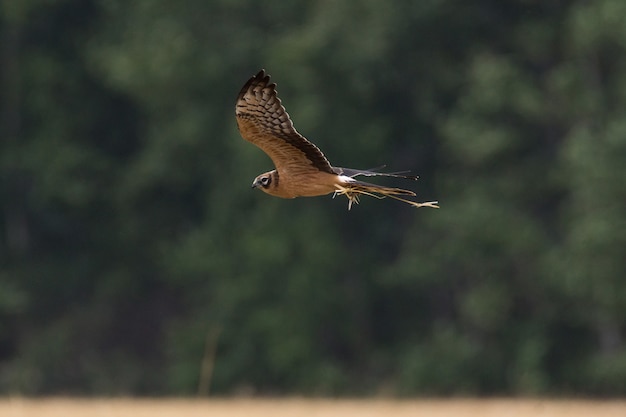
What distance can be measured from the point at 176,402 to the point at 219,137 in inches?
175

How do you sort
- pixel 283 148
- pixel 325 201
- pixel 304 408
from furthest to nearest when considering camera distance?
pixel 325 201
pixel 304 408
pixel 283 148

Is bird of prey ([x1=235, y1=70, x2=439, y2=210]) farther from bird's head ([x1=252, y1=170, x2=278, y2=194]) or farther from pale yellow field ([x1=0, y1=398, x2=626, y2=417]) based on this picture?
pale yellow field ([x1=0, y1=398, x2=626, y2=417])

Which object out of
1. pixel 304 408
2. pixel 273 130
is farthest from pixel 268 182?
pixel 304 408

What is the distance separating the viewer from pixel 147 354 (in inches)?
1171

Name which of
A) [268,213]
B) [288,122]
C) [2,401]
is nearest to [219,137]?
[268,213]

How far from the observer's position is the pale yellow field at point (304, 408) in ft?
72.7

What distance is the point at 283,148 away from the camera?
30.5 feet

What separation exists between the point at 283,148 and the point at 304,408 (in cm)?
1466

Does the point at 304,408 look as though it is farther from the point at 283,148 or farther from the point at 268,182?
the point at 283,148

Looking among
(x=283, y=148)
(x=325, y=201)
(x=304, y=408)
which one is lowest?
(x=283, y=148)

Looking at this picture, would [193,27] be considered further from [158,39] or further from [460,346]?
[460,346]

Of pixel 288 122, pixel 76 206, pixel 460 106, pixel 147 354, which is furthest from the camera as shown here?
pixel 147 354

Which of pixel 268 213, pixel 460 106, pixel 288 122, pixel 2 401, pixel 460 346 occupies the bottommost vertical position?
pixel 288 122

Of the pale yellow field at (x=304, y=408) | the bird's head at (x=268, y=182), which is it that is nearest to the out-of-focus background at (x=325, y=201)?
the pale yellow field at (x=304, y=408)
